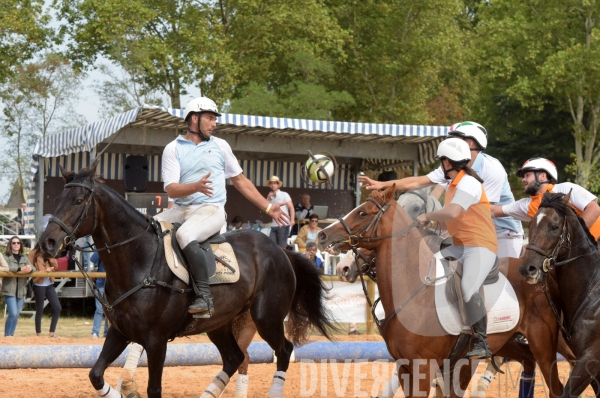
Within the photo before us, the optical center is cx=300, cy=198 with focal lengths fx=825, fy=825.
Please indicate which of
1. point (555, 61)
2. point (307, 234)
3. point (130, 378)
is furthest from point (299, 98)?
point (130, 378)

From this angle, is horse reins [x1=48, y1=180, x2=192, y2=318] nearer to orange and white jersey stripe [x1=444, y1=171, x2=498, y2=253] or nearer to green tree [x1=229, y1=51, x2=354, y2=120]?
orange and white jersey stripe [x1=444, y1=171, x2=498, y2=253]

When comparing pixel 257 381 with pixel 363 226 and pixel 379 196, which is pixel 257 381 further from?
pixel 379 196

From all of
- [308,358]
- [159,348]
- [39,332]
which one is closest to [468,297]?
[159,348]

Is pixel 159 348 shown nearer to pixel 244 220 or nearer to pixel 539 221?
pixel 539 221

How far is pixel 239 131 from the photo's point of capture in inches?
724

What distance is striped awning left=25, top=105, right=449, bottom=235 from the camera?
16.7m

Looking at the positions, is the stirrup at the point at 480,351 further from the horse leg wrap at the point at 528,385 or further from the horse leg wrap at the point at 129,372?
the horse leg wrap at the point at 129,372

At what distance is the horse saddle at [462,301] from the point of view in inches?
273

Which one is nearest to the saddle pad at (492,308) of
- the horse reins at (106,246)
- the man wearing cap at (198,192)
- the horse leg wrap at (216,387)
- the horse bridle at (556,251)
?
the horse bridle at (556,251)

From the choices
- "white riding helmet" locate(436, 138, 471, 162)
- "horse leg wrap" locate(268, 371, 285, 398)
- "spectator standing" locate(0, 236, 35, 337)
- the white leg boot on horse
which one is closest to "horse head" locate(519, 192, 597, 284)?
"white riding helmet" locate(436, 138, 471, 162)

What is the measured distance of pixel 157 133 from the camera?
1781cm

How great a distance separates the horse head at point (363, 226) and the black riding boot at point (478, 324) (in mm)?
944

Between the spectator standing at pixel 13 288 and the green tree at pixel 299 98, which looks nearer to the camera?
the spectator standing at pixel 13 288

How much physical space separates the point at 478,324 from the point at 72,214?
3.62 m
